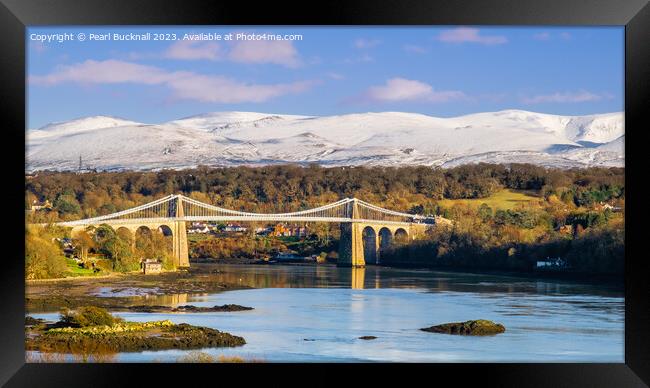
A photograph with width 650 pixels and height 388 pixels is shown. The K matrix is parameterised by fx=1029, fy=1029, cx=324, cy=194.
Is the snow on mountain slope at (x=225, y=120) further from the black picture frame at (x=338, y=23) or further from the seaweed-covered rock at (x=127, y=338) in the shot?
the black picture frame at (x=338, y=23)

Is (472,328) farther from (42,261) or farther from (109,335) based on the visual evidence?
(42,261)

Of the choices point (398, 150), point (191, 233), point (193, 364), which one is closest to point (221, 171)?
point (191, 233)

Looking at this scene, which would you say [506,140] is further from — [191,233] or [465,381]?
[465,381]

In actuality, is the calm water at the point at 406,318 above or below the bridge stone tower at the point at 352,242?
below

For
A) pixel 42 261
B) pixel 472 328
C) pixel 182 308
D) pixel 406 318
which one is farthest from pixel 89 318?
pixel 472 328

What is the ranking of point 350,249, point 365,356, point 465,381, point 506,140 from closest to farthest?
point 465,381 < point 365,356 < point 506,140 < point 350,249

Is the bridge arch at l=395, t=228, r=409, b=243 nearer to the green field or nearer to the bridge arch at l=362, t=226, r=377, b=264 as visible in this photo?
the bridge arch at l=362, t=226, r=377, b=264

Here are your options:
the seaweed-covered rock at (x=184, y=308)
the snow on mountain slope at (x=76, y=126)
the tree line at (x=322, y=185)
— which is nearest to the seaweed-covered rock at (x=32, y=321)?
the seaweed-covered rock at (x=184, y=308)
